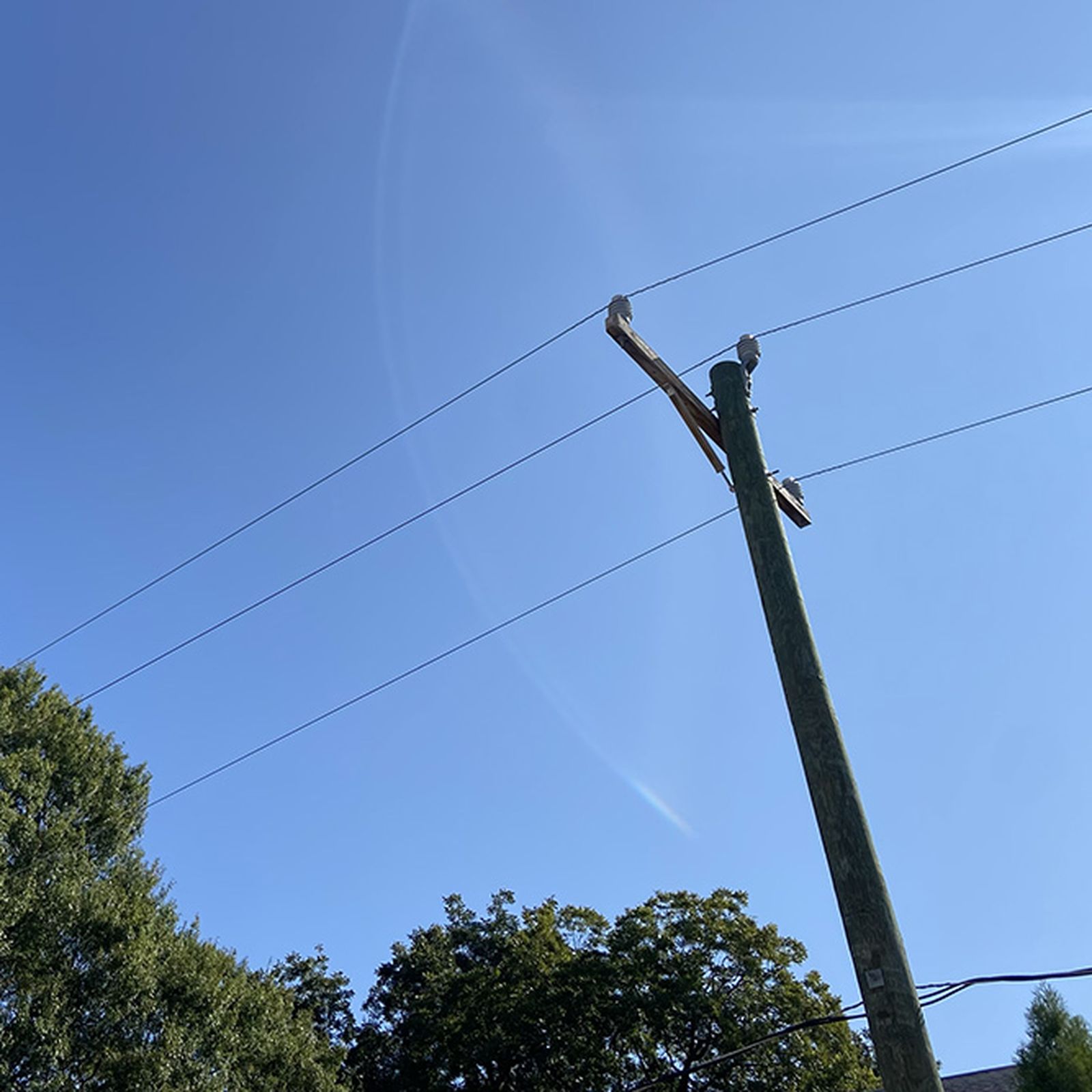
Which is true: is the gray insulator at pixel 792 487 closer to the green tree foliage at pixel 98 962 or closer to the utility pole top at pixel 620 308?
the utility pole top at pixel 620 308

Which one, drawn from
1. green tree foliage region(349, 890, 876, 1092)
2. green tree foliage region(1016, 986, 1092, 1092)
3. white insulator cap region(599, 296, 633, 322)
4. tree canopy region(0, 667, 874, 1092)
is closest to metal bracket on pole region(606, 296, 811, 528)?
white insulator cap region(599, 296, 633, 322)

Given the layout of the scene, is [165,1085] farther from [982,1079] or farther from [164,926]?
[982,1079]

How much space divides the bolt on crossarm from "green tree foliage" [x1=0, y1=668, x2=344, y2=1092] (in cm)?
1836

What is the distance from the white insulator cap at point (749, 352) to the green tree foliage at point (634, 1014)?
24687 mm

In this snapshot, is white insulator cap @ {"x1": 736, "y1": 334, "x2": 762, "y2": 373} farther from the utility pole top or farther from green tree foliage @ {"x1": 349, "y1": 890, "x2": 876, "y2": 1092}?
green tree foliage @ {"x1": 349, "y1": 890, "x2": 876, "y2": 1092}

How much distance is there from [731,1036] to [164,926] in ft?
51.8

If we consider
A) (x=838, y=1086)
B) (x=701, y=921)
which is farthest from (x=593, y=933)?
(x=838, y=1086)

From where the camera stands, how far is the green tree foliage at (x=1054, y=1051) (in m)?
13.9

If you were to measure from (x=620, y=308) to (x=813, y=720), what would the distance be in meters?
3.09

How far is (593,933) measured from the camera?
1231 inches

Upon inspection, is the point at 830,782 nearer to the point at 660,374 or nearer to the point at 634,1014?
the point at 660,374

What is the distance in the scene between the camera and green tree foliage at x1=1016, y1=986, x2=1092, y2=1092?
→ 13.9 m

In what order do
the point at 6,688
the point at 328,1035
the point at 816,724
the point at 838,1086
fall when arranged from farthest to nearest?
the point at 328,1035, the point at 838,1086, the point at 6,688, the point at 816,724

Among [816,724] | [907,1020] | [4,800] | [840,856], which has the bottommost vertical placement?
[907,1020]
